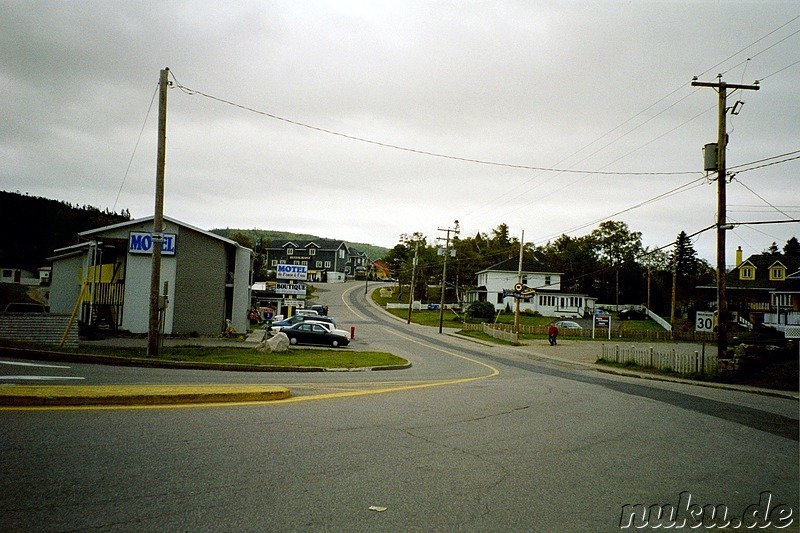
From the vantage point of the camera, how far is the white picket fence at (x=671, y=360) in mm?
24109

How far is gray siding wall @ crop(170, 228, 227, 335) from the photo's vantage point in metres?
32.5

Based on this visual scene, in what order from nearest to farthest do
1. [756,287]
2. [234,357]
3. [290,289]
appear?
[234,357], [290,289], [756,287]

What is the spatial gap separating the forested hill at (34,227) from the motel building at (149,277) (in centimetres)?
4627

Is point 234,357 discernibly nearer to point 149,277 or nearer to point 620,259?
point 149,277

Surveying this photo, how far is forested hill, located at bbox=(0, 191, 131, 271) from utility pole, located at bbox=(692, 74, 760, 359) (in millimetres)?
71794

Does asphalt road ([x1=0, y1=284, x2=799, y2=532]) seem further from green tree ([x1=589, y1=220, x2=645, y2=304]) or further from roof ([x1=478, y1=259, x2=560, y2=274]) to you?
green tree ([x1=589, y1=220, x2=645, y2=304])

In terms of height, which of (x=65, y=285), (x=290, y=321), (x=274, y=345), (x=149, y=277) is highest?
(x=149, y=277)

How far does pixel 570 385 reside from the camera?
17.3m

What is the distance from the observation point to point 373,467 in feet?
20.5

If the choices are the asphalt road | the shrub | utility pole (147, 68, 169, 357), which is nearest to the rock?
utility pole (147, 68, 169, 357)

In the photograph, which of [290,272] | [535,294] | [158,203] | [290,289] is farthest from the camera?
[535,294]

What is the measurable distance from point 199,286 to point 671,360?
26098 millimetres

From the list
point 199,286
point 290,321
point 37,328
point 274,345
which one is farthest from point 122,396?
point 290,321

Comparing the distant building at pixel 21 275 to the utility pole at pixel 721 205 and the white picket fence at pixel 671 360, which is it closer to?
the white picket fence at pixel 671 360
